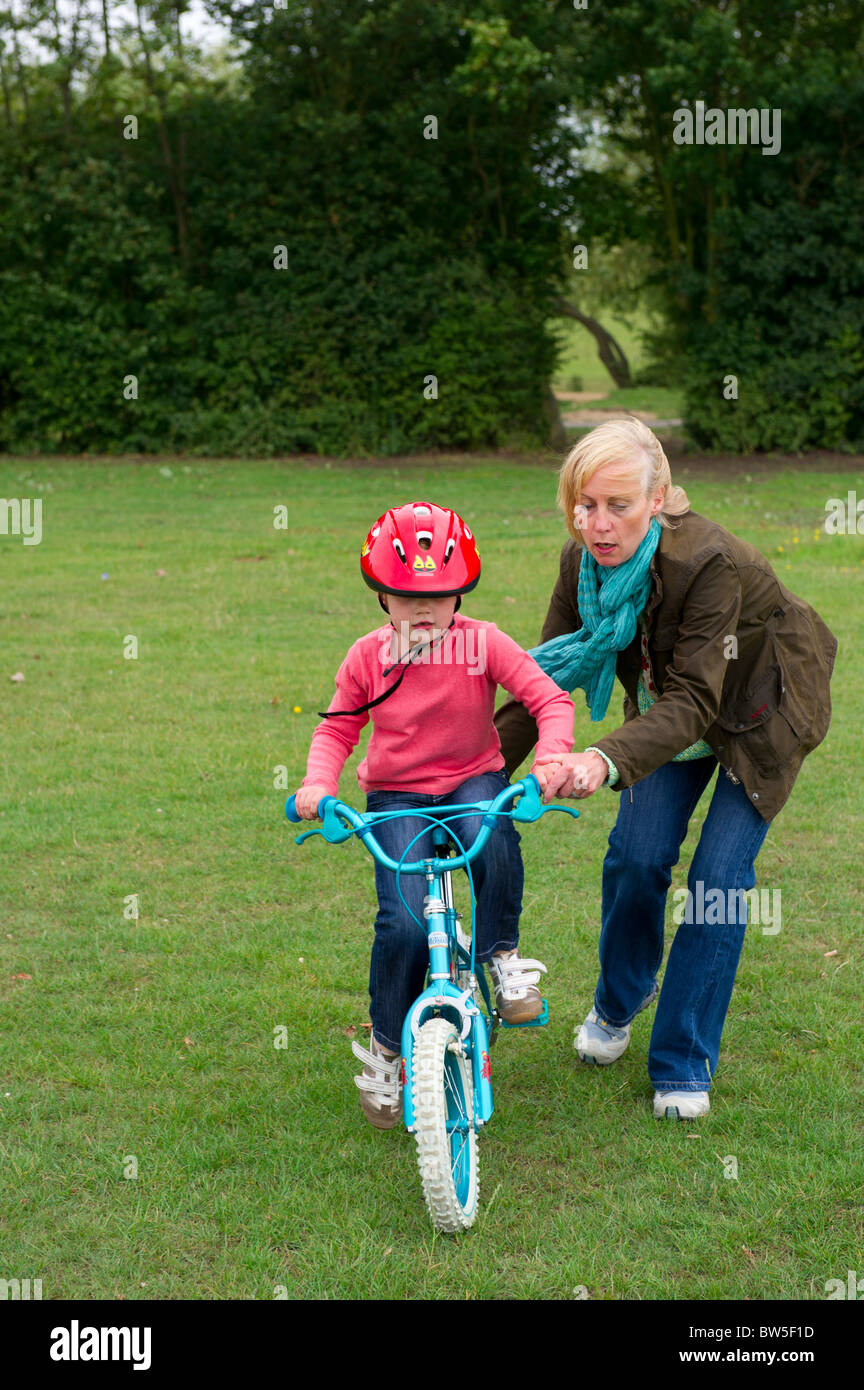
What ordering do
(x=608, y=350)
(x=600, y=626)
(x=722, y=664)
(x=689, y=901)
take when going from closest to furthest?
(x=722, y=664)
(x=600, y=626)
(x=689, y=901)
(x=608, y=350)

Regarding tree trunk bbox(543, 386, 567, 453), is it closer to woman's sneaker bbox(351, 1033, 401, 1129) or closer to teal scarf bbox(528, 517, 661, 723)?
teal scarf bbox(528, 517, 661, 723)

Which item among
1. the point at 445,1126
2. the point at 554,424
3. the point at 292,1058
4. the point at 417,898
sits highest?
the point at 554,424

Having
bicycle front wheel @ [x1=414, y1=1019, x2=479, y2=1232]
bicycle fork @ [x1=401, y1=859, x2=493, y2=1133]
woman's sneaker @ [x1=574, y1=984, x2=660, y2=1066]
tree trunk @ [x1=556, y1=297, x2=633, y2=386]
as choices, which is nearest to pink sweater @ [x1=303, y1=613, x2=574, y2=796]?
bicycle fork @ [x1=401, y1=859, x2=493, y2=1133]

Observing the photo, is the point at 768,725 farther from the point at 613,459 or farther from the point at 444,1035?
the point at 444,1035

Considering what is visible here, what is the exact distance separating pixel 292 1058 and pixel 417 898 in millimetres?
1118

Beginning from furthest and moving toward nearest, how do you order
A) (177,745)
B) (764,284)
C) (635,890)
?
(764,284) < (177,745) < (635,890)

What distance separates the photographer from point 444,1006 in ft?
11.2

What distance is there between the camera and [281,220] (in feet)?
78.0

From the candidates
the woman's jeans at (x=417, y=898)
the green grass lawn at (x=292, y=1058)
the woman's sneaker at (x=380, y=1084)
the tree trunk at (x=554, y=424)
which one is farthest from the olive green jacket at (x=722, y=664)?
the tree trunk at (x=554, y=424)

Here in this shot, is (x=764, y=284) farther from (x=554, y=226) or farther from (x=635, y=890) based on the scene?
(x=635, y=890)

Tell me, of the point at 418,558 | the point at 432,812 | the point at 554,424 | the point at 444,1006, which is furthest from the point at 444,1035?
the point at 554,424

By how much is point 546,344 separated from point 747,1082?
71.8 ft

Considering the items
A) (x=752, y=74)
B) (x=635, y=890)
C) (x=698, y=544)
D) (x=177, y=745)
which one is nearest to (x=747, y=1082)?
(x=635, y=890)

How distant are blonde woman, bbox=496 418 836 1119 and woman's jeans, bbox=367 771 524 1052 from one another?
36 cm
